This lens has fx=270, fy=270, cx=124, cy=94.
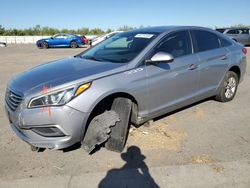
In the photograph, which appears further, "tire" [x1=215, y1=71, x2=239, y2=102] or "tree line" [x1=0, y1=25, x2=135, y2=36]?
"tree line" [x1=0, y1=25, x2=135, y2=36]

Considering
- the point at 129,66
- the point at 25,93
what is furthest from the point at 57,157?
the point at 129,66

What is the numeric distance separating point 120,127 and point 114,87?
578 mm

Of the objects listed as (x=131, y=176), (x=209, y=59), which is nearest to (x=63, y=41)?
(x=209, y=59)

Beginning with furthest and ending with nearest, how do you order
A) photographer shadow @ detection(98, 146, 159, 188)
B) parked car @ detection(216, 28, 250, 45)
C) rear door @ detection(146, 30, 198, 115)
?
1. parked car @ detection(216, 28, 250, 45)
2. rear door @ detection(146, 30, 198, 115)
3. photographer shadow @ detection(98, 146, 159, 188)

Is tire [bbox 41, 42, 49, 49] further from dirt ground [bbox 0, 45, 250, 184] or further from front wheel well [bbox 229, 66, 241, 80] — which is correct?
front wheel well [bbox 229, 66, 241, 80]

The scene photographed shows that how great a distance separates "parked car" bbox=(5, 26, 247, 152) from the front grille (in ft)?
0.03

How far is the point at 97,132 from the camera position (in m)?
3.52

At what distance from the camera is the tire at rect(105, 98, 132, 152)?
370 centimetres

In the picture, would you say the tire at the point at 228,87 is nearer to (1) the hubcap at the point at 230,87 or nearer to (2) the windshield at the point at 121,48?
(1) the hubcap at the point at 230,87

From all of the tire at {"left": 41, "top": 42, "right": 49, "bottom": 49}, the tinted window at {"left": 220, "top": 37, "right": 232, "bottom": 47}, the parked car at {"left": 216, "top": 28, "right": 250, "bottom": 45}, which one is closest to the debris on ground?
the tinted window at {"left": 220, "top": 37, "right": 232, "bottom": 47}

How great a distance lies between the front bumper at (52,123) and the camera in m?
3.21

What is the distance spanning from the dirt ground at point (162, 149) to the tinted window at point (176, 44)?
1.23 metres

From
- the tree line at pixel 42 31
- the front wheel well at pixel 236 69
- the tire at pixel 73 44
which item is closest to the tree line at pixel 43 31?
the tree line at pixel 42 31

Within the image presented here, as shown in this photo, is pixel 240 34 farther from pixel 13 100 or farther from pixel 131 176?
pixel 13 100
